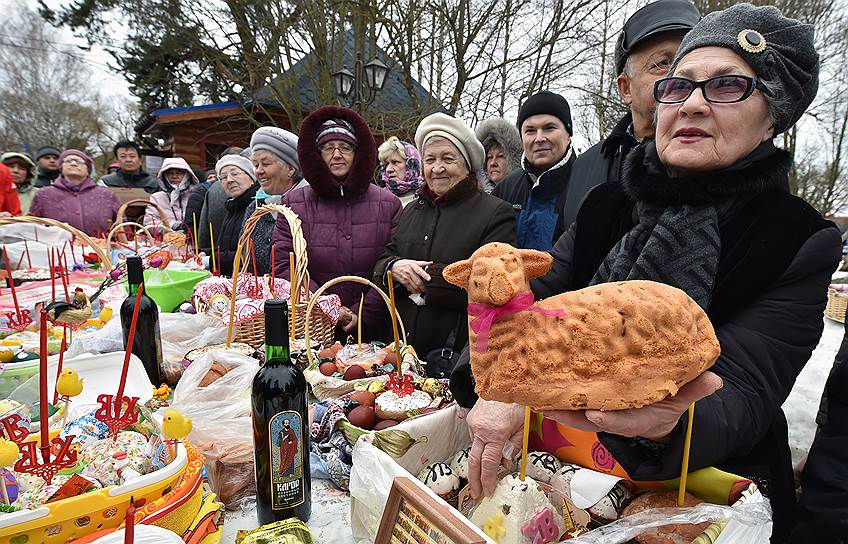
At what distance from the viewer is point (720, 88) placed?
3.18 ft

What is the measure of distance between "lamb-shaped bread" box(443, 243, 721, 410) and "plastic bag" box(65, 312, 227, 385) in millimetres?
1400

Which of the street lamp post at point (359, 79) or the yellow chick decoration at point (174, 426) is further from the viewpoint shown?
the street lamp post at point (359, 79)

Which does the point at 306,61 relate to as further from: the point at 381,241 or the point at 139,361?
the point at 139,361

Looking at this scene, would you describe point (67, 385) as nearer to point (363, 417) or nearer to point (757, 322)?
point (363, 417)

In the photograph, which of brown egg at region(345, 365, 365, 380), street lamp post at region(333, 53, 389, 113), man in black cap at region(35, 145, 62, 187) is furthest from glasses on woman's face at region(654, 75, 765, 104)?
man in black cap at region(35, 145, 62, 187)

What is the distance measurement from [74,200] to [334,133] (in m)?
3.52

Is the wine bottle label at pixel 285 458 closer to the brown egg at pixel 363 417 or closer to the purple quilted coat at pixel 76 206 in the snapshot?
the brown egg at pixel 363 417

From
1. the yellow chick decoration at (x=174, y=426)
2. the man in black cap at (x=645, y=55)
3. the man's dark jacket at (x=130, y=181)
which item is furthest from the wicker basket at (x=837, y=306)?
the man's dark jacket at (x=130, y=181)

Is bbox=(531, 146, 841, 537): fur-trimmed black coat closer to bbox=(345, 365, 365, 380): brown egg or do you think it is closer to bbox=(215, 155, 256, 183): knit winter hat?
bbox=(345, 365, 365, 380): brown egg

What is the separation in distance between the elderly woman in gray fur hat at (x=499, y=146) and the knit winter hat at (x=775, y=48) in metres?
2.67

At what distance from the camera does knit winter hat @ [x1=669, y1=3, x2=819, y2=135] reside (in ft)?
3.13

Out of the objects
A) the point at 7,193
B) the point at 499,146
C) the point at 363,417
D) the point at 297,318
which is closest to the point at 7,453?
the point at 363,417

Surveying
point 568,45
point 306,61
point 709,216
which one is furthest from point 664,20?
point 568,45

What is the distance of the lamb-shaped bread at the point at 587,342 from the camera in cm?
69
